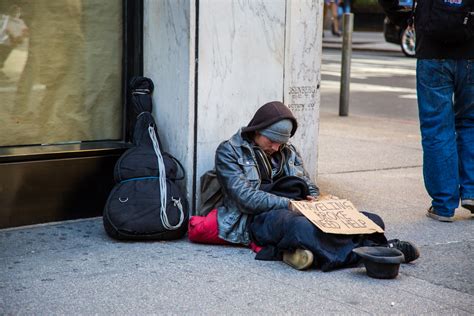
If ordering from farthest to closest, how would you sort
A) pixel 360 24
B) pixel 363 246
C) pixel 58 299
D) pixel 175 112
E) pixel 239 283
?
1. pixel 360 24
2. pixel 175 112
3. pixel 363 246
4. pixel 239 283
5. pixel 58 299

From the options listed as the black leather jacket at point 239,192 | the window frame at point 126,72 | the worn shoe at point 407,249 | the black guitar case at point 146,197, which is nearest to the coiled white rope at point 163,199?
the black guitar case at point 146,197

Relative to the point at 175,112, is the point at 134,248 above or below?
below

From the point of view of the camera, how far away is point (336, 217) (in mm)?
5363

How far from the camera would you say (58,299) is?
15.1 ft

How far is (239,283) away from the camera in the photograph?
4934 millimetres

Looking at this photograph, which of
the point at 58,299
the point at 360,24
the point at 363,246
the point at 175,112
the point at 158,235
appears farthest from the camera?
the point at 360,24

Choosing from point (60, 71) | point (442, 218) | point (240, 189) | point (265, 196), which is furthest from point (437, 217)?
point (60, 71)

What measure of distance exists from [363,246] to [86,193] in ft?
6.31

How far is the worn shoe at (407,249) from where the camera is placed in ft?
17.3

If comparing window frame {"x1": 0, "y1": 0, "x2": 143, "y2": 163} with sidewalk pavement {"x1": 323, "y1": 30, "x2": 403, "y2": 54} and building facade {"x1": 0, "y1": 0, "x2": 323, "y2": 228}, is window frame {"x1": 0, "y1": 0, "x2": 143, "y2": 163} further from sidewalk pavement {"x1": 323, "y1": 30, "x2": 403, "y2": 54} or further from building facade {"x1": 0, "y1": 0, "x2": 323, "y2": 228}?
sidewalk pavement {"x1": 323, "y1": 30, "x2": 403, "y2": 54}

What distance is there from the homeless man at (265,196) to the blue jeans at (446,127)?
101cm

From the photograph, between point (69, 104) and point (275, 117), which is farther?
point (69, 104)

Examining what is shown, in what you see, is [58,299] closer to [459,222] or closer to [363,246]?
[363,246]

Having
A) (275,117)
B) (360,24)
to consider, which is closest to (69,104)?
(275,117)
